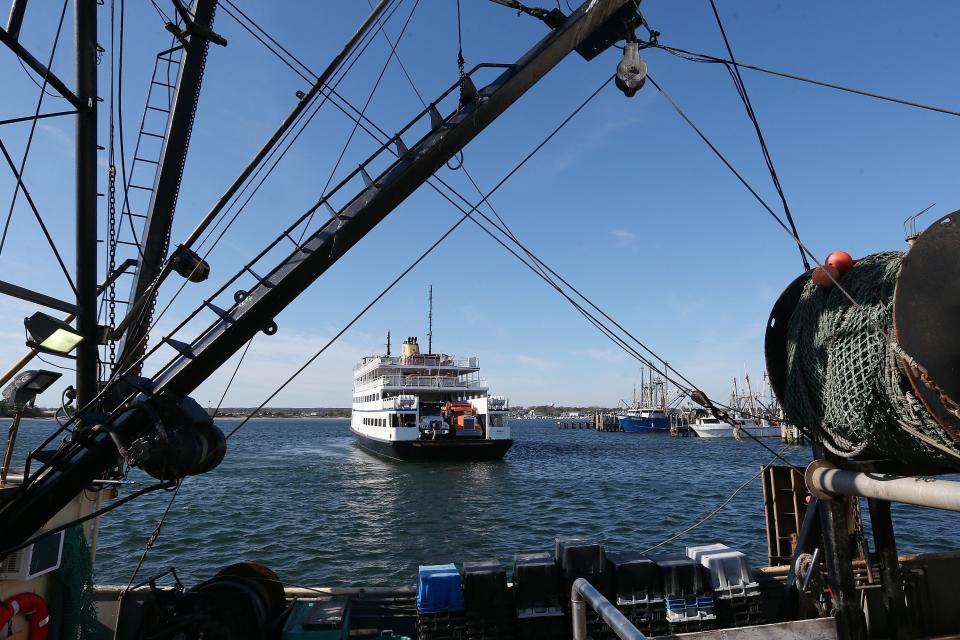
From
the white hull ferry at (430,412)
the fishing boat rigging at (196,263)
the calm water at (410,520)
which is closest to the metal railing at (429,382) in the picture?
the white hull ferry at (430,412)

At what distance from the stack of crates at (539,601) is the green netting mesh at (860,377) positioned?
10.3ft

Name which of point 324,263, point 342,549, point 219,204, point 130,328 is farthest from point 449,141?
point 342,549

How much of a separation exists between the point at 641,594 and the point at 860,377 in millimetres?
3470

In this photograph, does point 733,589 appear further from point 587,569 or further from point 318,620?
point 318,620

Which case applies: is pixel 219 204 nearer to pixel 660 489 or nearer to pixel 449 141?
pixel 449 141

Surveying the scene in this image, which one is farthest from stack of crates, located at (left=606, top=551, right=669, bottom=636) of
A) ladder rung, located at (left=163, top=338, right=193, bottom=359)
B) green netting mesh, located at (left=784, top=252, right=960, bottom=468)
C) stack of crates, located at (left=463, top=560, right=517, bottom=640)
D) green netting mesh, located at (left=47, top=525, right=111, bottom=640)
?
green netting mesh, located at (left=47, top=525, right=111, bottom=640)

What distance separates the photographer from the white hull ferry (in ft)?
127

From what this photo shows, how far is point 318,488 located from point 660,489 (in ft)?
59.8

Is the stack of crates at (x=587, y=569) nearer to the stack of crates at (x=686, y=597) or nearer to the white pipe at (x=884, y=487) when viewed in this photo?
the stack of crates at (x=686, y=597)

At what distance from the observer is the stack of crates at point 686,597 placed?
18.6 feet

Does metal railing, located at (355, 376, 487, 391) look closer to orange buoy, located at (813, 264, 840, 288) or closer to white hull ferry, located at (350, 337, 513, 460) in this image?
white hull ferry, located at (350, 337, 513, 460)

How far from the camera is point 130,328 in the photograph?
19.8 ft

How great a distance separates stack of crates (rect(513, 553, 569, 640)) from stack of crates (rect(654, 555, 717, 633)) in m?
1.15

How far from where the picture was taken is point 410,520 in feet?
66.0
